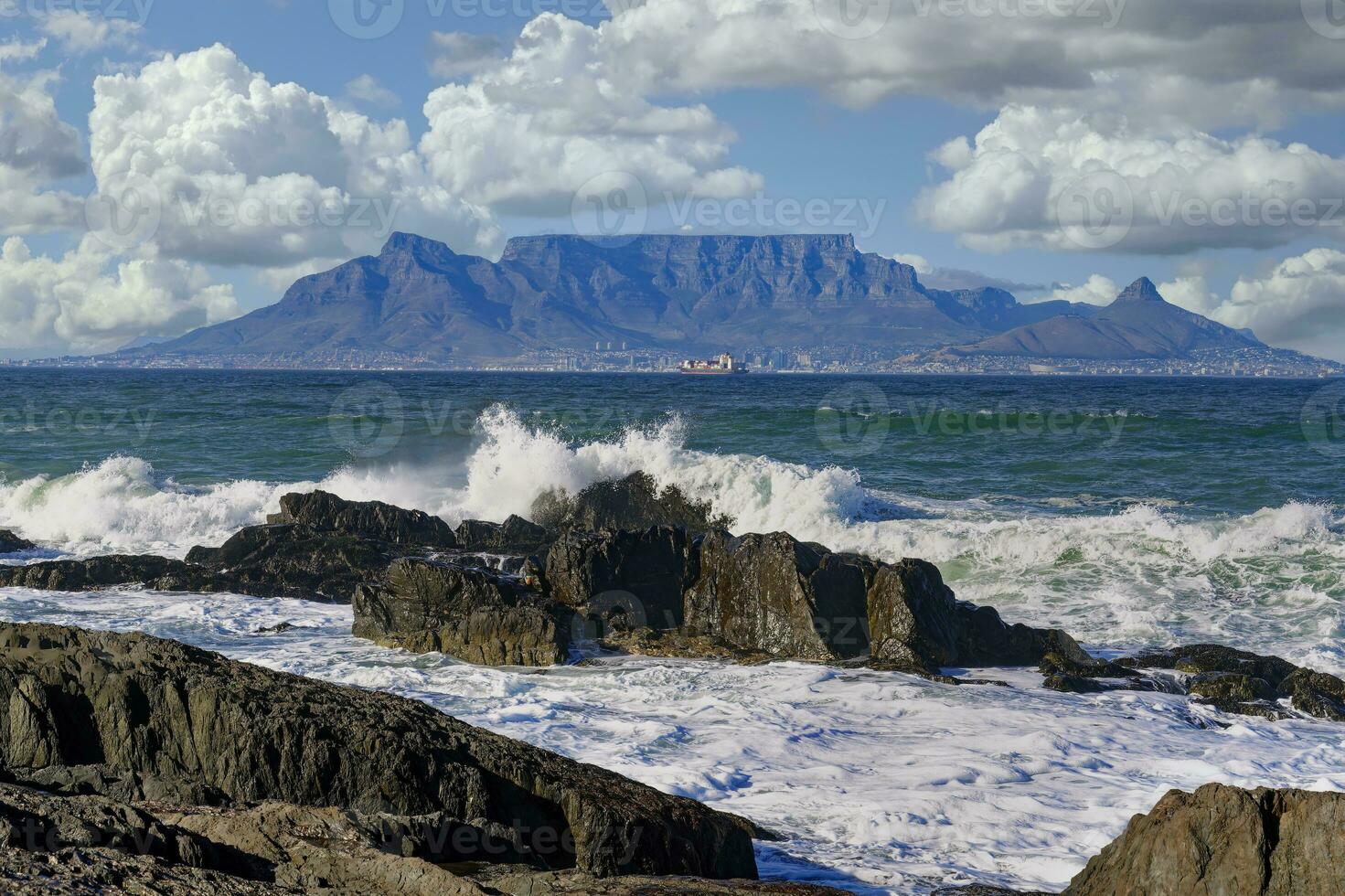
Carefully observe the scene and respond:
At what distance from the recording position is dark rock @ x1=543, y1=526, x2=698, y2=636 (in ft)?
48.5

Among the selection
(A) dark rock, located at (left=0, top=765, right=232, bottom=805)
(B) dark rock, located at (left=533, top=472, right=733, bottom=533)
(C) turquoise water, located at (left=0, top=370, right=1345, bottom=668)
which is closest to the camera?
(A) dark rock, located at (left=0, top=765, right=232, bottom=805)

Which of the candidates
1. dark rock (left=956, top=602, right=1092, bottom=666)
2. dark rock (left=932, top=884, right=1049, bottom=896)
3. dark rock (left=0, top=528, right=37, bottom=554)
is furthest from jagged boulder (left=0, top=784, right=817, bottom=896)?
dark rock (left=0, top=528, right=37, bottom=554)

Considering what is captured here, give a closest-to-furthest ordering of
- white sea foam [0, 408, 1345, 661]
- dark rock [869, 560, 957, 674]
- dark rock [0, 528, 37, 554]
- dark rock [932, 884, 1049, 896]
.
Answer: dark rock [932, 884, 1049, 896] < dark rock [869, 560, 957, 674] < white sea foam [0, 408, 1345, 661] < dark rock [0, 528, 37, 554]

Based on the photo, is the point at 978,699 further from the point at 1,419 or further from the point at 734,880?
the point at 1,419

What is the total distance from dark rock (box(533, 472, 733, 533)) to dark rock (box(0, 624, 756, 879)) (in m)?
15.2

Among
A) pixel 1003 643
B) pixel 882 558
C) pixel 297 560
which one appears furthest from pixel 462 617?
pixel 882 558

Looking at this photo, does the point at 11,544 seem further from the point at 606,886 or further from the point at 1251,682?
the point at 1251,682

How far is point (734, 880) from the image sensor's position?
5629 mm

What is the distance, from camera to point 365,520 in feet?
66.3

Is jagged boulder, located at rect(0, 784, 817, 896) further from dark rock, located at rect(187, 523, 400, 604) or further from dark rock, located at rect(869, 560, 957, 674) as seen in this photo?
dark rock, located at rect(187, 523, 400, 604)

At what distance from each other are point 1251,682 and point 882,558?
342 inches

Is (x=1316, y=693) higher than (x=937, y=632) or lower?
lower

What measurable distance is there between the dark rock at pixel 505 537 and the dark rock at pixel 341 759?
40.7 ft

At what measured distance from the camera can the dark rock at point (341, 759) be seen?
623 centimetres
